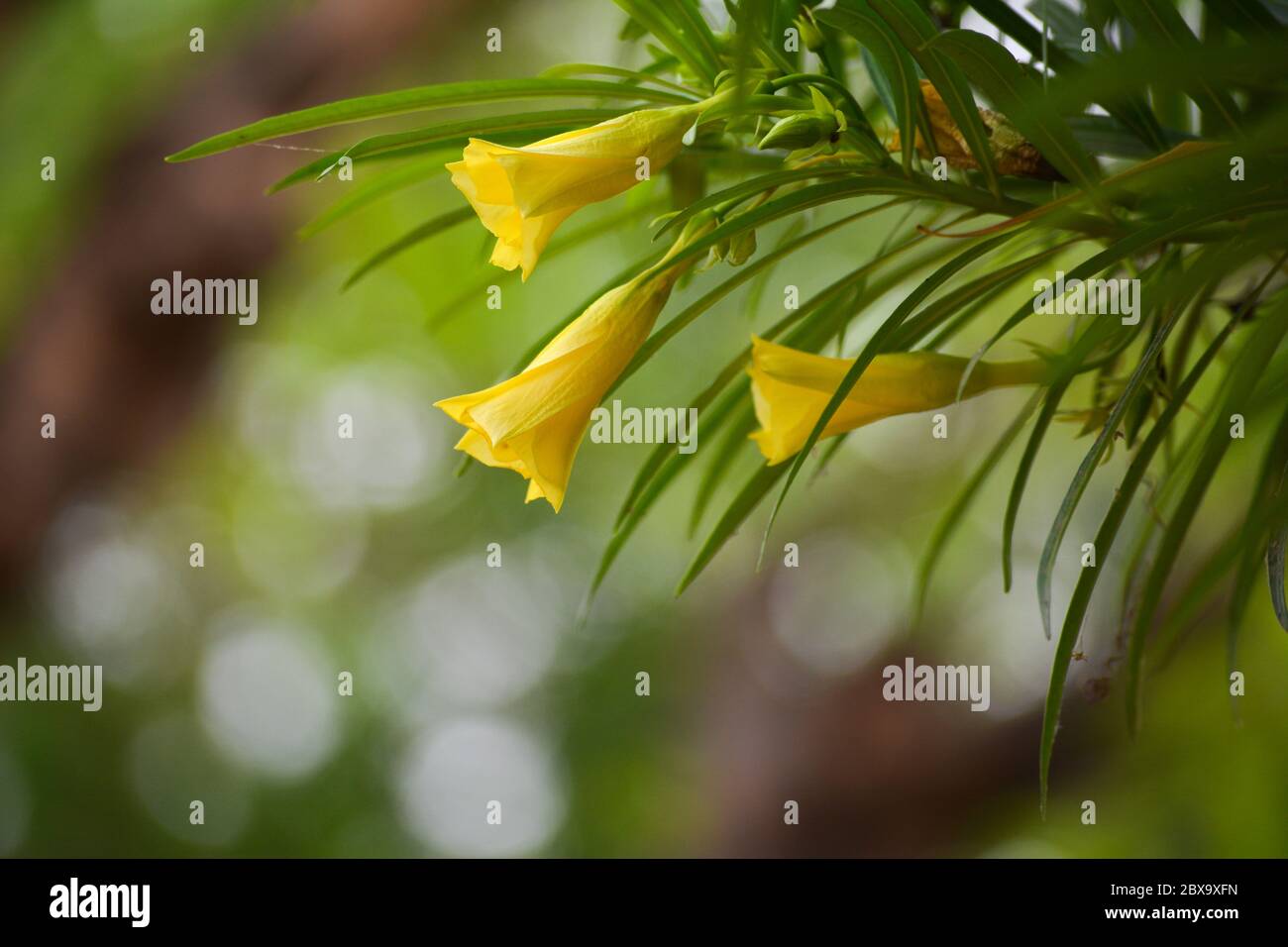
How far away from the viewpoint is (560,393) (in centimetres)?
26

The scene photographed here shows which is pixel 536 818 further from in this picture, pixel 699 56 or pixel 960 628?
pixel 699 56

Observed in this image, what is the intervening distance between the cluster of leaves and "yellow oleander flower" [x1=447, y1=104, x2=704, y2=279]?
0.02 meters

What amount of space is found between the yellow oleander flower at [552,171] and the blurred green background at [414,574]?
16 cm

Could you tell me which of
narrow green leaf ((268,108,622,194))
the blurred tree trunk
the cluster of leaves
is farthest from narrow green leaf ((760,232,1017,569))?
the blurred tree trunk

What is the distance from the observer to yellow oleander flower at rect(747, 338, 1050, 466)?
31cm

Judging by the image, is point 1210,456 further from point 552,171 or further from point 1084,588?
point 552,171

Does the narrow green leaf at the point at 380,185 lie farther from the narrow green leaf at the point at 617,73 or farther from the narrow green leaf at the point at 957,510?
the narrow green leaf at the point at 957,510

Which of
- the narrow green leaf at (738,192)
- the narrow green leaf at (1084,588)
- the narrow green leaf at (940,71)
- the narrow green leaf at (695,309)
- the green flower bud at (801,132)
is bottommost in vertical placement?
the narrow green leaf at (1084,588)

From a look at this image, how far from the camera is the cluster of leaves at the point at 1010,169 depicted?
0.27 meters

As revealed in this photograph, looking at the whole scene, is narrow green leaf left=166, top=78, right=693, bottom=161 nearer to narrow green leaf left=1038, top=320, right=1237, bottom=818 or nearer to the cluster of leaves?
the cluster of leaves

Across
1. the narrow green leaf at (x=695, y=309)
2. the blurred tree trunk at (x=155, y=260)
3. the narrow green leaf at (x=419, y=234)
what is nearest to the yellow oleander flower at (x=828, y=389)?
the narrow green leaf at (x=695, y=309)

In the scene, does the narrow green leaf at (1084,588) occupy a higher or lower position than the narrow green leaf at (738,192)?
lower

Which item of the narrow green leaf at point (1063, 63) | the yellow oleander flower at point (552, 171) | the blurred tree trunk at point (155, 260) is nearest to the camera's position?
the yellow oleander flower at point (552, 171)
